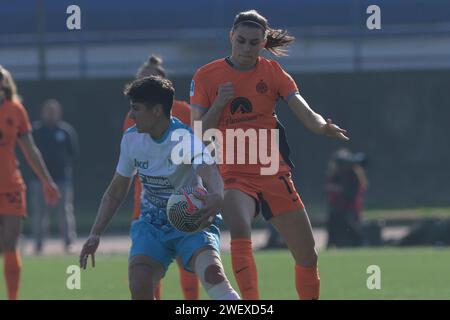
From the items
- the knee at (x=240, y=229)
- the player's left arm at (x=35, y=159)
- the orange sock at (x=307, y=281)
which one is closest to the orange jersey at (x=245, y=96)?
the knee at (x=240, y=229)

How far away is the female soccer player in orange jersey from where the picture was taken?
9297mm

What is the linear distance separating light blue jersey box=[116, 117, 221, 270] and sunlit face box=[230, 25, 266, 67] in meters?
1.15

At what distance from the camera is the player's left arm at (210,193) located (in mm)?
7984

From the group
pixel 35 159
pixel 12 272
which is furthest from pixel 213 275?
pixel 35 159

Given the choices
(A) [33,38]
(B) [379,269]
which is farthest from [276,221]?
(A) [33,38]

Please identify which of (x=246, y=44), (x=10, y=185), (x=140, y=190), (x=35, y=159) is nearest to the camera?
(x=246, y=44)

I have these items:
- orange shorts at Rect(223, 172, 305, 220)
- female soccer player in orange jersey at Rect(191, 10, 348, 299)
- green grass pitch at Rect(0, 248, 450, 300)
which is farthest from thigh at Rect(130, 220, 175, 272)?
green grass pitch at Rect(0, 248, 450, 300)

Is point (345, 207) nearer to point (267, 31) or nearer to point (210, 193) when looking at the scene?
point (267, 31)

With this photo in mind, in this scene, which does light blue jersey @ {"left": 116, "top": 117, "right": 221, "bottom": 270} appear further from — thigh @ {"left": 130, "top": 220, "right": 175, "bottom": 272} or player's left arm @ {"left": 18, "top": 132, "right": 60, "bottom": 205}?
player's left arm @ {"left": 18, "top": 132, "right": 60, "bottom": 205}

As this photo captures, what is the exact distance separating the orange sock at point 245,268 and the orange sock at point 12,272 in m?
3.42

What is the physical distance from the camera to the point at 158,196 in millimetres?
8406

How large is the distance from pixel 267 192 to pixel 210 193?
53.8 inches
